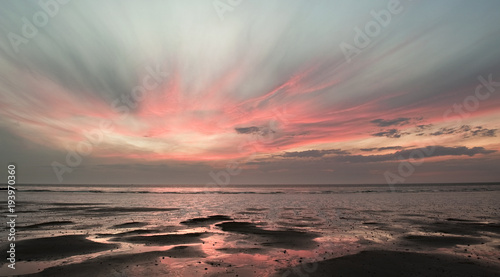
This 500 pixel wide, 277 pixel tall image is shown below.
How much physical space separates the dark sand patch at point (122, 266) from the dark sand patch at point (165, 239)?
3297mm

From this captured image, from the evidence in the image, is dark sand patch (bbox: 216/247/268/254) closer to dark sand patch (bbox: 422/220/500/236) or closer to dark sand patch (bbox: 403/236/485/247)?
dark sand patch (bbox: 403/236/485/247)

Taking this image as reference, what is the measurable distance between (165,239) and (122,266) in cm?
757

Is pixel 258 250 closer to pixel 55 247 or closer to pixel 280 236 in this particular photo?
pixel 280 236

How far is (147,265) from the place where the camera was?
14.4m

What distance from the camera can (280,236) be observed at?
896 inches

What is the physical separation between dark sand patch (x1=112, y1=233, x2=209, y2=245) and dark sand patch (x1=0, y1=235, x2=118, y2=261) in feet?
6.77

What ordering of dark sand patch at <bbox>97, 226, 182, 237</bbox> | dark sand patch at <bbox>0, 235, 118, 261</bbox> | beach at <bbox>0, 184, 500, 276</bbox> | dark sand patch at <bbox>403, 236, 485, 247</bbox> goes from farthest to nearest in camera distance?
1. dark sand patch at <bbox>97, 226, 182, 237</bbox>
2. dark sand patch at <bbox>403, 236, 485, 247</bbox>
3. dark sand patch at <bbox>0, 235, 118, 261</bbox>
4. beach at <bbox>0, 184, 500, 276</bbox>

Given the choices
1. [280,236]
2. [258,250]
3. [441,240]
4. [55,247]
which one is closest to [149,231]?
[55,247]

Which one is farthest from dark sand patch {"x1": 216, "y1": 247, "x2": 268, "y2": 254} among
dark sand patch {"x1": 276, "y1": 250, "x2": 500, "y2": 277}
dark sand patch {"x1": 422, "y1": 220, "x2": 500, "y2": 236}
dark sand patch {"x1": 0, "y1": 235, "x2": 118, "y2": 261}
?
dark sand patch {"x1": 422, "y1": 220, "x2": 500, "y2": 236}

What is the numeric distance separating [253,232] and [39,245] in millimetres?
16613

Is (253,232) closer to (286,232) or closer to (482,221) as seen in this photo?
(286,232)

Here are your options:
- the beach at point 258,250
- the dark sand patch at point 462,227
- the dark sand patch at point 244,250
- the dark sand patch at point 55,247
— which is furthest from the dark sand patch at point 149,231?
the dark sand patch at point 462,227

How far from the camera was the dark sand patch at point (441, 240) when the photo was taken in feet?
64.5

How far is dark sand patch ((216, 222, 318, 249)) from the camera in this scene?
19.5 metres
